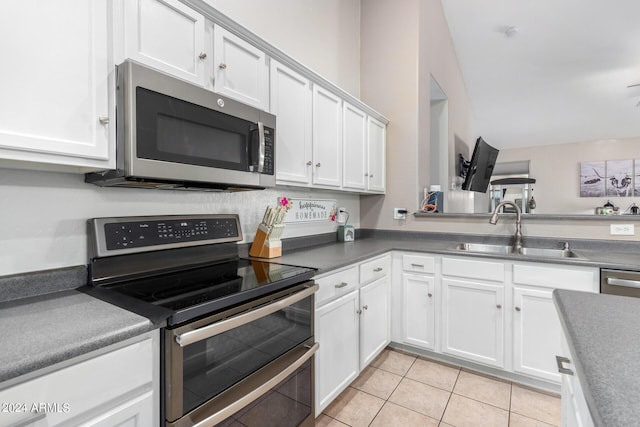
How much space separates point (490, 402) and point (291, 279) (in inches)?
61.5

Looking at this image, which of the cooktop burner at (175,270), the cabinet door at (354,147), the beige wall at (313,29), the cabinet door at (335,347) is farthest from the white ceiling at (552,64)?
the cooktop burner at (175,270)

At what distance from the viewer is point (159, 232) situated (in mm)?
1399

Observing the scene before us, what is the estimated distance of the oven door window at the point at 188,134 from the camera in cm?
110

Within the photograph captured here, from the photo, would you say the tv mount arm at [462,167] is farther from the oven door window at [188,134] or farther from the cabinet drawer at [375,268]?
the oven door window at [188,134]

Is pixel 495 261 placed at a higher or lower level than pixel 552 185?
lower

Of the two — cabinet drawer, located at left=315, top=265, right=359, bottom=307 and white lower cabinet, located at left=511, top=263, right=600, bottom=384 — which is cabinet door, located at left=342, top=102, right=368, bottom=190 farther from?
white lower cabinet, located at left=511, top=263, right=600, bottom=384

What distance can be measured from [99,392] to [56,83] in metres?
0.90

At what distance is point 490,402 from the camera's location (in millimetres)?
1895

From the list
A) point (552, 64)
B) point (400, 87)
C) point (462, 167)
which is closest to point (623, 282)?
point (400, 87)

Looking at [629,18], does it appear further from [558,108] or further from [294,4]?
[294,4]

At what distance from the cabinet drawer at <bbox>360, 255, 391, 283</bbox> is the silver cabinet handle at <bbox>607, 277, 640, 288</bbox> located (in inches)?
51.0

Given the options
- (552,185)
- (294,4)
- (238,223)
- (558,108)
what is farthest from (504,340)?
(552,185)

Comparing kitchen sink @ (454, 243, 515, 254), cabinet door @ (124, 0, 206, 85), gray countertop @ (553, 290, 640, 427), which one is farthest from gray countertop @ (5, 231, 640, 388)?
gray countertop @ (553, 290, 640, 427)

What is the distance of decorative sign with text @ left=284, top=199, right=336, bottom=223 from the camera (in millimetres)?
2299
